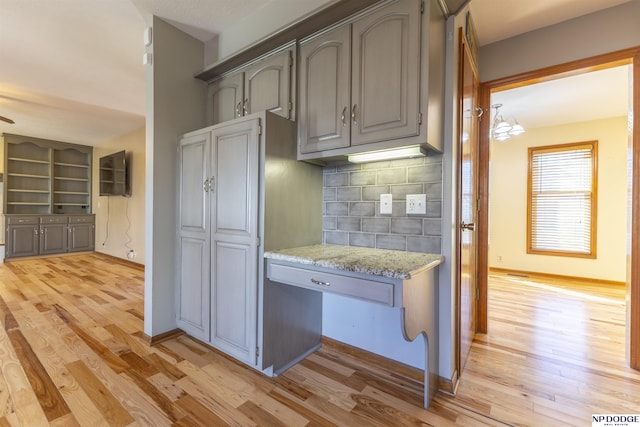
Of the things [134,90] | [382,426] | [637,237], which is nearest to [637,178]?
[637,237]

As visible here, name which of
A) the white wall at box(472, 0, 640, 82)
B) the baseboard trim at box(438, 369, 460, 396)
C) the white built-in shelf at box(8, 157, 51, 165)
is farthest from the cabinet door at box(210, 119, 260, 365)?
the white built-in shelf at box(8, 157, 51, 165)

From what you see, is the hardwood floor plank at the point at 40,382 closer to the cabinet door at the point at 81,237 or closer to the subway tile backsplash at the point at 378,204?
the subway tile backsplash at the point at 378,204

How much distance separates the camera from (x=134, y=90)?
3596 millimetres

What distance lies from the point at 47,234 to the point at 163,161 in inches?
225

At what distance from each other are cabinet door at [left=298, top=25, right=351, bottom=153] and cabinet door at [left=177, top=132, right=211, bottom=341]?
0.77 meters

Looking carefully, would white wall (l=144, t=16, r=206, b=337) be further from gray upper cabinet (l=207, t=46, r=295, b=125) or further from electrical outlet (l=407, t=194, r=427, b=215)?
electrical outlet (l=407, t=194, r=427, b=215)

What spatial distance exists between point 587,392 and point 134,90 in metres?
5.14

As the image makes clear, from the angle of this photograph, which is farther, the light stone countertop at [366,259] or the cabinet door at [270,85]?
the cabinet door at [270,85]

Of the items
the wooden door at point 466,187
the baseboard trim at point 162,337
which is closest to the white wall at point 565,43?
the wooden door at point 466,187

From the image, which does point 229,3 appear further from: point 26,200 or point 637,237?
point 26,200

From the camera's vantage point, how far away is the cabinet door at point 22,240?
5422 mm

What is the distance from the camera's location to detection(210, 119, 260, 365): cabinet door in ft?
5.86

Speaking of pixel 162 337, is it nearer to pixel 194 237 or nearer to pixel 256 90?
pixel 194 237

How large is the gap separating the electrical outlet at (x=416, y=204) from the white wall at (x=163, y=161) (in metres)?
1.86
